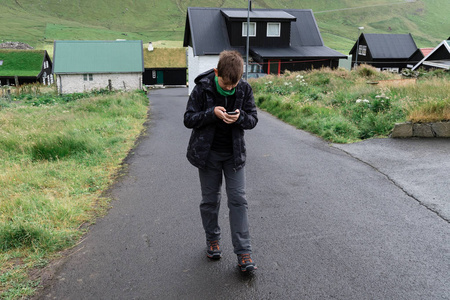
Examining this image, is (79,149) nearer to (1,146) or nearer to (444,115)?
(1,146)

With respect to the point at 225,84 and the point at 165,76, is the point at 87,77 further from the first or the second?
the point at 225,84

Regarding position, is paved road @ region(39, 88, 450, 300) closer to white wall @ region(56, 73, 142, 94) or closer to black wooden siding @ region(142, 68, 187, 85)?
white wall @ region(56, 73, 142, 94)

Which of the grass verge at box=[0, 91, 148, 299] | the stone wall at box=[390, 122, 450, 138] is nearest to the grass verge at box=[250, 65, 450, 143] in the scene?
the stone wall at box=[390, 122, 450, 138]

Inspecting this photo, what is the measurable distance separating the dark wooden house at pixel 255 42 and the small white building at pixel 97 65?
10552mm

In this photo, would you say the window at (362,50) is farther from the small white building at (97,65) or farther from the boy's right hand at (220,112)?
the boy's right hand at (220,112)

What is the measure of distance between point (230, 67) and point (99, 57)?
45531mm

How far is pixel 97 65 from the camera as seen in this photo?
4497 centimetres

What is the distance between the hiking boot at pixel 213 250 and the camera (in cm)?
389

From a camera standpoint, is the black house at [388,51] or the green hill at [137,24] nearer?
the black house at [388,51]

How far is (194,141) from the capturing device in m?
3.79

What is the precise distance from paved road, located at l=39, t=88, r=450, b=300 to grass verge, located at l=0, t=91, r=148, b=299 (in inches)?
11.0

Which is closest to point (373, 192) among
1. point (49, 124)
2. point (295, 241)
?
point (295, 241)

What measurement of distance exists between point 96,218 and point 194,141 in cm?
205

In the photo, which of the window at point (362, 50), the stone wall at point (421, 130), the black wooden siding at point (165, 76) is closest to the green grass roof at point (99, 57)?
the black wooden siding at point (165, 76)
